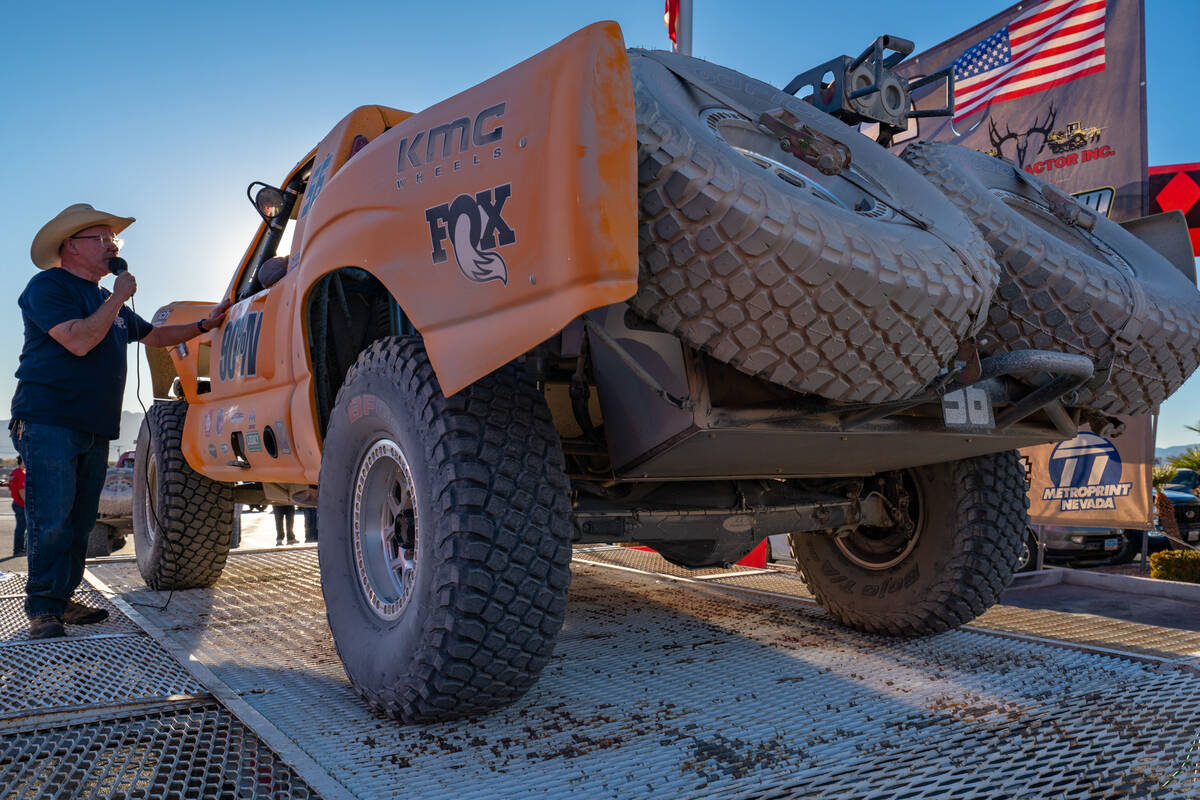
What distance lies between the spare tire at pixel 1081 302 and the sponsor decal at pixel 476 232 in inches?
58.1

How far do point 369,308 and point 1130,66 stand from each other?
264 inches

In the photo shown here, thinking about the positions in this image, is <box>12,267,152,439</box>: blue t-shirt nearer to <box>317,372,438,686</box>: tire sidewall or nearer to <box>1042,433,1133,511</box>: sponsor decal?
<box>317,372,438,686</box>: tire sidewall

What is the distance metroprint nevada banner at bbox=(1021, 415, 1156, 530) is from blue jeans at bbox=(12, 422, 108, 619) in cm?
662

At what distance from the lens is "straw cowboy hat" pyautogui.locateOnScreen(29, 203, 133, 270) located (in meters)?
3.69

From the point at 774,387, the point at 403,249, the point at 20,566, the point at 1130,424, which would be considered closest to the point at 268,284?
the point at 403,249

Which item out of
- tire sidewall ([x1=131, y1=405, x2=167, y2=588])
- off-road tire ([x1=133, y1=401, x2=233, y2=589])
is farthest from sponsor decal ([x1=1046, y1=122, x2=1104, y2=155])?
tire sidewall ([x1=131, y1=405, x2=167, y2=588])

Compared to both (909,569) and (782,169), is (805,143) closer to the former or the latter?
(782,169)

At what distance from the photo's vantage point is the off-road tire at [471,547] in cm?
213

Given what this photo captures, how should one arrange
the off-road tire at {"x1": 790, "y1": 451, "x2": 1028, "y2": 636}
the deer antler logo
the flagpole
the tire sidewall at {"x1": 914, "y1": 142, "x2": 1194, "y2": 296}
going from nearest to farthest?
the tire sidewall at {"x1": 914, "y1": 142, "x2": 1194, "y2": 296}, the off-road tire at {"x1": 790, "y1": 451, "x2": 1028, "y2": 636}, the deer antler logo, the flagpole

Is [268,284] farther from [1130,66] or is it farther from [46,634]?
[1130,66]

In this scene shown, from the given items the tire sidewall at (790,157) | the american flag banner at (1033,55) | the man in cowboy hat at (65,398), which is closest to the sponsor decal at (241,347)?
the man in cowboy hat at (65,398)

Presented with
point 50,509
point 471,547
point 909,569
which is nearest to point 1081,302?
point 909,569

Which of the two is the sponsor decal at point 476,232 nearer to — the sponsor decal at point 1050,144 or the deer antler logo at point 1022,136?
the sponsor decal at point 1050,144

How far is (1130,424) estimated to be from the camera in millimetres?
6992
